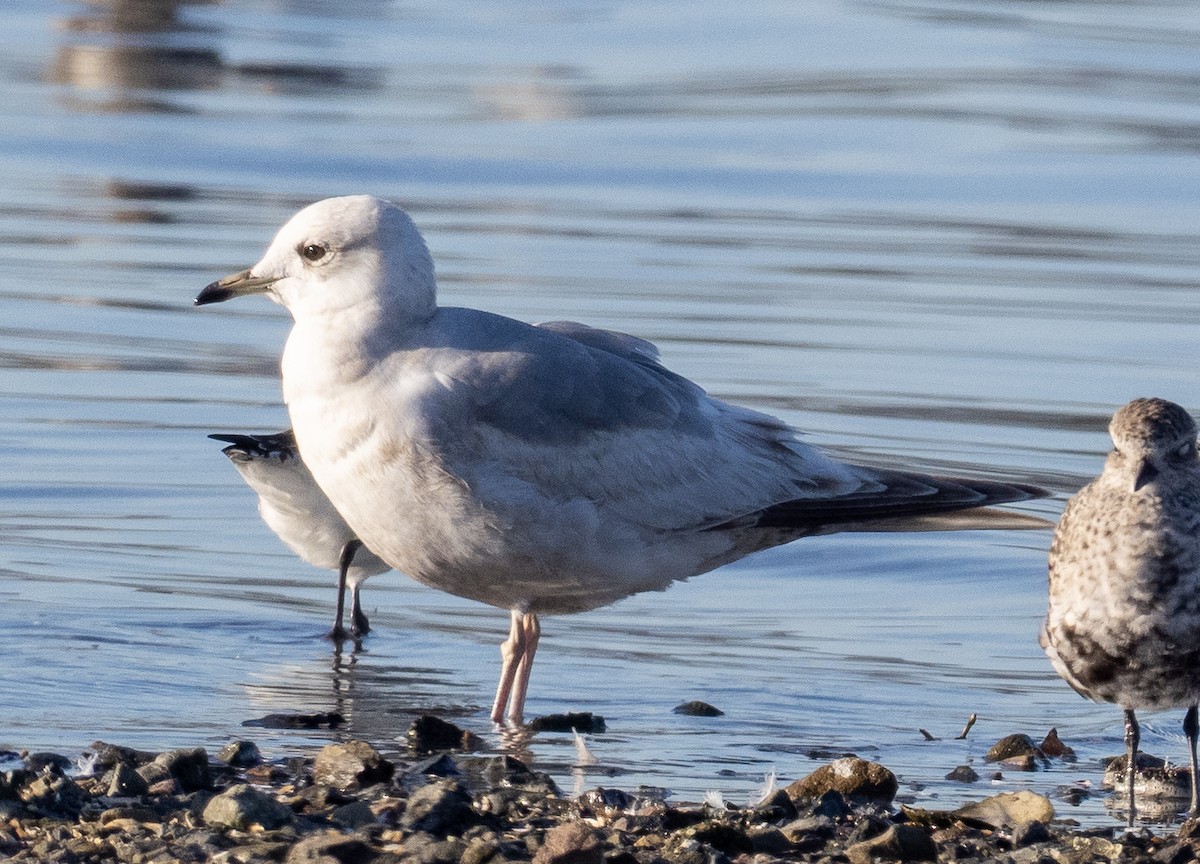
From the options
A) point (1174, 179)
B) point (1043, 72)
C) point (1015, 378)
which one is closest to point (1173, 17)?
point (1043, 72)

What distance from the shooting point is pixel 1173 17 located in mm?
28234

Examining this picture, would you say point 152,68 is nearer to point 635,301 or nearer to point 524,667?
point 635,301

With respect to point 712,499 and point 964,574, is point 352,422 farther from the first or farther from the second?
point 964,574

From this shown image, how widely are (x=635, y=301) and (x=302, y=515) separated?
5380 mm

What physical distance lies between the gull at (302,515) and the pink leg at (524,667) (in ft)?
3.57

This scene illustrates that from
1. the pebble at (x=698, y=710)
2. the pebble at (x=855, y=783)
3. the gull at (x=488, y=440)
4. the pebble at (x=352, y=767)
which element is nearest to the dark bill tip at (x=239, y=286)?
the gull at (x=488, y=440)

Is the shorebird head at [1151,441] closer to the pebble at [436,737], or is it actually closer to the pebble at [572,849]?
the pebble at [572,849]

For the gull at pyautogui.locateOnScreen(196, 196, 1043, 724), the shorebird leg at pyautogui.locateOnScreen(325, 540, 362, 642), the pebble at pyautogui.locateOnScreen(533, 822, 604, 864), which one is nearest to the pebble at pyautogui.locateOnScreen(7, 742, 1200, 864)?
the pebble at pyautogui.locateOnScreen(533, 822, 604, 864)

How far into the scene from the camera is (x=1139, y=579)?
6.03 meters

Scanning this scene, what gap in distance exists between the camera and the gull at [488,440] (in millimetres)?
Result: 6809

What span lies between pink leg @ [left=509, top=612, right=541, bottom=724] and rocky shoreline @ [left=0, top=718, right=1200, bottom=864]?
0.85 meters

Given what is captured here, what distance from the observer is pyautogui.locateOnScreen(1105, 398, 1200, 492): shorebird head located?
6086 millimetres

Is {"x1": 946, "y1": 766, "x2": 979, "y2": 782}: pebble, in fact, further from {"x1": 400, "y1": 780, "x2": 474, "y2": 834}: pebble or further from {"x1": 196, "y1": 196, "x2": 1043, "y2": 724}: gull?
{"x1": 400, "y1": 780, "x2": 474, "y2": 834}: pebble

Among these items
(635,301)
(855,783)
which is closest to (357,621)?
(855,783)
